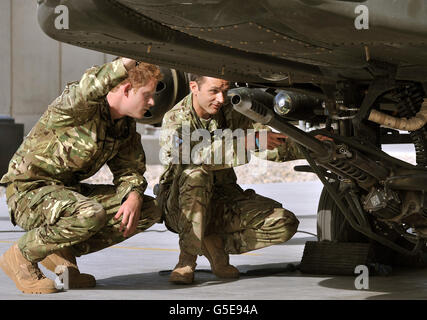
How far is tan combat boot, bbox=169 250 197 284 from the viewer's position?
5.09m

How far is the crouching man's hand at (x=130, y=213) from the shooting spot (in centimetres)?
475

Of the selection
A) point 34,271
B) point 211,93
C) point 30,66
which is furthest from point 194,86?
point 30,66

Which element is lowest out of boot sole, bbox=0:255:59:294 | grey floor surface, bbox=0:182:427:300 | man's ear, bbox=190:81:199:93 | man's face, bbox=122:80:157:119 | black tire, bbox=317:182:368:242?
grey floor surface, bbox=0:182:427:300

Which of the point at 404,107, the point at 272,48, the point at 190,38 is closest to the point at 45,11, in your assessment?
the point at 190,38

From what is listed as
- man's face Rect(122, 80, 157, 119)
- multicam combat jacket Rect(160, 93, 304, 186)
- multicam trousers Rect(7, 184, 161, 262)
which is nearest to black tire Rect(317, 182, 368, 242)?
multicam combat jacket Rect(160, 93, 304, 186)

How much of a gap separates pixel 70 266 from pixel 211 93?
52.0 inches

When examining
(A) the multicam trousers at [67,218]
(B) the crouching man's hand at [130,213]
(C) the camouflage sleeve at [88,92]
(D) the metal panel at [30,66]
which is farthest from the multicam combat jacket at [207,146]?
(D) the metal panel at [30,66]

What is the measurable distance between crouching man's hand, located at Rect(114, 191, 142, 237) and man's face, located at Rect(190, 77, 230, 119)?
85 cm

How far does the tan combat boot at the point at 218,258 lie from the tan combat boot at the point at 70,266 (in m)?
0.82

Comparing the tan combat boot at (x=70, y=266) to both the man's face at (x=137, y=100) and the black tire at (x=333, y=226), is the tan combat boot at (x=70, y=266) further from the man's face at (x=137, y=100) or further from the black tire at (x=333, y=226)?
the black tire at (x=333, y=226)

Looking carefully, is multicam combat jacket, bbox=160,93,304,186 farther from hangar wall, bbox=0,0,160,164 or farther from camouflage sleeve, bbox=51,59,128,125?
hangar wall, bbox=0,0,160,164

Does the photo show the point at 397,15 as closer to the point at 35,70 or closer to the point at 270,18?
the point at 270,18

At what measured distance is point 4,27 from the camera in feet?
77.2

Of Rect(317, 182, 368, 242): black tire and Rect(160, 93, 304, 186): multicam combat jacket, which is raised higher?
Rect(160, 93, 304, 186): multicam combat jacket
